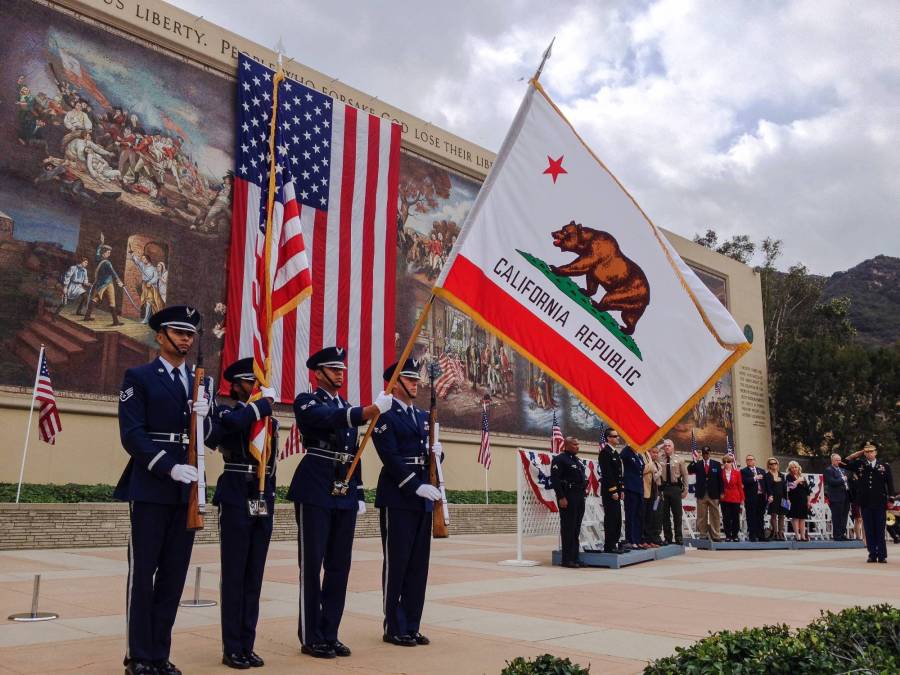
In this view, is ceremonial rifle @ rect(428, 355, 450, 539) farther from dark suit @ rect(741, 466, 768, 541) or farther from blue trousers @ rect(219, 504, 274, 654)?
dark suit @ rect(741, 466, 768, 541)

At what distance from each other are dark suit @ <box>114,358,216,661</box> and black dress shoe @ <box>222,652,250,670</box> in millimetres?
403

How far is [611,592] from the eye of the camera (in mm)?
8188

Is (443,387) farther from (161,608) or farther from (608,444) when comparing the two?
(161,608)

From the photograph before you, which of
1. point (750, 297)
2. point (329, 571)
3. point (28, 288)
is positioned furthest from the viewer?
point (750, 297)

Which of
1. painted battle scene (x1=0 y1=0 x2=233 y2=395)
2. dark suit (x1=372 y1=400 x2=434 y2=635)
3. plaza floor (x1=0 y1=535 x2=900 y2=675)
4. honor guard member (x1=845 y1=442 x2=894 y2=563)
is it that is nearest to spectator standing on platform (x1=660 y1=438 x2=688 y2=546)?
plaza floor (x1=0 y1=535 x2=900 y2=675)

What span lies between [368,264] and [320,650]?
17574 millimetres

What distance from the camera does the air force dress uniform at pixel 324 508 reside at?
196 inches

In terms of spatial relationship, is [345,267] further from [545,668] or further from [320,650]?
[545,668]

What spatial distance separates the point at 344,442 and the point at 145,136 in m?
15.1

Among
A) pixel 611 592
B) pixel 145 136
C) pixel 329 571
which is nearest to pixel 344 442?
pixel 329 571

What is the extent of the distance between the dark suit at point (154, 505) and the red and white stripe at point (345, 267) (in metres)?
14.6

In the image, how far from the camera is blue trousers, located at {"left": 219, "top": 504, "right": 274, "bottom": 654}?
4.60m

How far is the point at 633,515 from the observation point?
41.4 ft

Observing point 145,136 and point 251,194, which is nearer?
point 145,136
